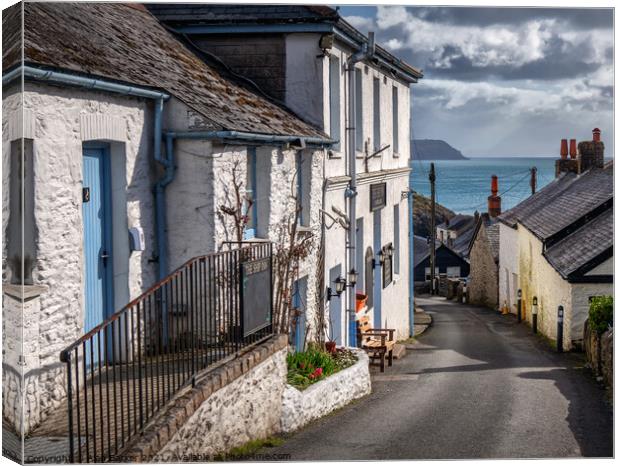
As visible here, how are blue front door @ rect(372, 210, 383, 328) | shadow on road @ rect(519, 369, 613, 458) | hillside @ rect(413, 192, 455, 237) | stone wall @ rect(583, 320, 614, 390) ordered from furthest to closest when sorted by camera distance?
hillside @ rect(413, 192, 455, 237), blue front door @ rect(372, 210, 383, 328), stone wall @ rect(583, 320, 614, 390), shadow on road @ rect(519, 369, 613, 458)

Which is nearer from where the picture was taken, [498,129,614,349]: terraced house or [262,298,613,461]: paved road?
[262,298,613,461]: paved road

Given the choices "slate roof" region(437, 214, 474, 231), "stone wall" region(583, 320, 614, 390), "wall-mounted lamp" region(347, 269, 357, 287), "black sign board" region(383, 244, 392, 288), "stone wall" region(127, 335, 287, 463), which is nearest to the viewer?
"stone wall" region(127, 335, 287, 463)

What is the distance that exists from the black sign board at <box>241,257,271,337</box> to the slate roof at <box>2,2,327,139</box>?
150 cm

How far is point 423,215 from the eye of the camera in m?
89.6

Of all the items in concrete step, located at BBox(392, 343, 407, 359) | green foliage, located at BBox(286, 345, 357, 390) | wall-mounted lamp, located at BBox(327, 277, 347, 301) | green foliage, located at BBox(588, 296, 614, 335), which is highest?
wall-mounted lamp, located at BBox(327, 277, 347, 301)

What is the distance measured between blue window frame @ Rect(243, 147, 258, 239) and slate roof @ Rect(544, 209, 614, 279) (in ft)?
27.1

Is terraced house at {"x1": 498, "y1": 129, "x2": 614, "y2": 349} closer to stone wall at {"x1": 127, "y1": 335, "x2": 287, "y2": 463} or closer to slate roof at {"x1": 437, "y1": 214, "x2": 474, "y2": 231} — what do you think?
stone wall at {"x1": 127, "y1": 335, "x2": 287, "y2": 463}

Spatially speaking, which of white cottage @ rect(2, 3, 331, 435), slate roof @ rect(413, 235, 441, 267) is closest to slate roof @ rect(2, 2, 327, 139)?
white cottage @ rect(2, 3, 331, 435)

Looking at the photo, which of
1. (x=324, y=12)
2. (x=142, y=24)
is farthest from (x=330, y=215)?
A: (x=142, y=24)

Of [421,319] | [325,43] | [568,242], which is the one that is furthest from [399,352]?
[421,319]

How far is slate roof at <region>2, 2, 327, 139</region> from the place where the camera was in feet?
27.7

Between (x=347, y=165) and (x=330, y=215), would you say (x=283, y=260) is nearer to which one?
(x=330, y=215)

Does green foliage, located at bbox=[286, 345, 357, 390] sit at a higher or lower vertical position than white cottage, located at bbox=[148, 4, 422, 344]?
lower

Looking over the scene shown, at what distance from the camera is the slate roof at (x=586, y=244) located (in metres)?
18.2
